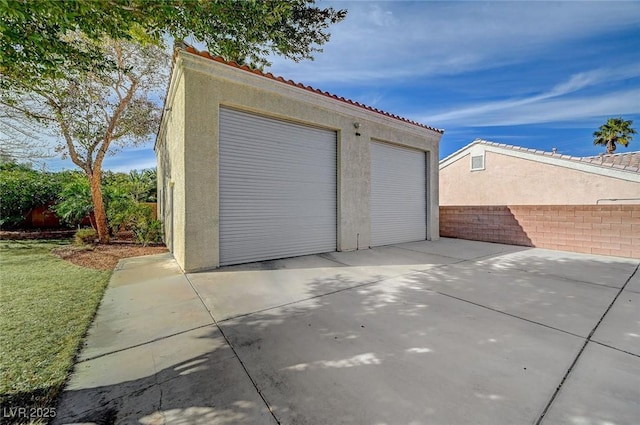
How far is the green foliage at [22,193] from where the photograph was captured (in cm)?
1171

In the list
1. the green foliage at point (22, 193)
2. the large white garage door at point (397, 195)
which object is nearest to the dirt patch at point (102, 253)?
the green foliage at point (22, 193)

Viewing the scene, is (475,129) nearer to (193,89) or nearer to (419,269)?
(419,269)

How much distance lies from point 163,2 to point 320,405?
14.7 feet

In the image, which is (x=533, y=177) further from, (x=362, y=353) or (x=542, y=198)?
(x=362, y=353)

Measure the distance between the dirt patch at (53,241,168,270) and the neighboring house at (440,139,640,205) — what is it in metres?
17.2

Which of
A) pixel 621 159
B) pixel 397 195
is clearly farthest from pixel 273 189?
pixel 621 159

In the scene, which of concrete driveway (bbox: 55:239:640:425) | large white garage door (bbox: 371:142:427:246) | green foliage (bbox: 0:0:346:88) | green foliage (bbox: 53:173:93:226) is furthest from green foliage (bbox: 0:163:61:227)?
large white garage door (bbox: 371:142:427:246)

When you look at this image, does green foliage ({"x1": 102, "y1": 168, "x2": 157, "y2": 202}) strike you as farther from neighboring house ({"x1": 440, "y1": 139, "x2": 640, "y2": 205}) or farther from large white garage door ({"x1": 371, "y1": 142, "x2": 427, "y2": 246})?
neighboring house ({"x1": 440, "y1": 139, "x2": 640, "y2": 205})

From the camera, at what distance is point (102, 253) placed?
768 cm

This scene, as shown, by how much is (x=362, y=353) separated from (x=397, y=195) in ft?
24.5

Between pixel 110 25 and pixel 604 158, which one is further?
pixel 604 158

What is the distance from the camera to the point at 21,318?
3.17 metres

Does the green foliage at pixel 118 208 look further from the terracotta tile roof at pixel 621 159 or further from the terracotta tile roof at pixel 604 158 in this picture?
the terracotta tile roof at pixel 621 159

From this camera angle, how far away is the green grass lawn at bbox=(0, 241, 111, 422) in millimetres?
1950
